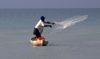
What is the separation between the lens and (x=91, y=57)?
13.0 meters

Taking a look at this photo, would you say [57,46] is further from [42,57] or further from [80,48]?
[42,57]

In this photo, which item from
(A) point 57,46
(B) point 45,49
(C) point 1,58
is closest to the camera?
(C) point 1,58

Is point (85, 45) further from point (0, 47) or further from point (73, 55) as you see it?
point (0, 47)

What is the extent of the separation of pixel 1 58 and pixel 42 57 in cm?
192

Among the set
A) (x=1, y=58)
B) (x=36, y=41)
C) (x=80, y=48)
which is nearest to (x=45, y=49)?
(x=36, y=41)

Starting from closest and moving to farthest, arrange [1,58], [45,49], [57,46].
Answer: [1,58], [45,49], [57,46]

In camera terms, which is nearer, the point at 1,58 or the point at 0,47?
the point at 1,58

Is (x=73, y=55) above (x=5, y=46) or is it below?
below

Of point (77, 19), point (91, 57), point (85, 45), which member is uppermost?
point (77, 19)

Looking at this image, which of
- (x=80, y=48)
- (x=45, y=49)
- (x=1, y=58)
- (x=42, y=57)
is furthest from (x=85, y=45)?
(x=1, y=58)

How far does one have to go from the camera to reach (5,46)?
1622 centimetres

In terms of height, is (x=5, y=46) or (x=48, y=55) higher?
(x=5, y=46)

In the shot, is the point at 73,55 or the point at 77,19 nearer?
the point at 73,55

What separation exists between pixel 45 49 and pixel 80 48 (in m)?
1.94
